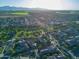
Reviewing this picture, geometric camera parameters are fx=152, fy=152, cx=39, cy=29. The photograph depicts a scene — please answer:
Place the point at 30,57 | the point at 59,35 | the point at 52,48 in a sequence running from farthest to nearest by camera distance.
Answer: the point at 59,35 < the point at 52,48 < the point at 30,57

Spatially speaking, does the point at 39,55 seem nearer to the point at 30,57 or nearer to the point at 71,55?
the point at 30,57

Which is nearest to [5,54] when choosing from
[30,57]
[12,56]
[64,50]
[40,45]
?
[12,56]

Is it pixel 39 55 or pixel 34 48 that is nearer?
pixel 39 55

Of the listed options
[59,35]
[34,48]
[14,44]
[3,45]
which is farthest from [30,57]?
[59,35]

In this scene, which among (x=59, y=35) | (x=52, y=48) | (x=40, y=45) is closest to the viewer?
(x=52, y=48)

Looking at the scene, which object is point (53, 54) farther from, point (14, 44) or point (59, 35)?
point (59, 35)

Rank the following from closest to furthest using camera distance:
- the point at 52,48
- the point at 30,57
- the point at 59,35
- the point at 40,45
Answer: the point at 30,57
the point at 52,48
the point at 40,45
the point at 59,35

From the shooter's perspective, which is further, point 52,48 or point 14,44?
point 14,44

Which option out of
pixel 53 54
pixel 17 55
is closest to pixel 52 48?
pixel 53 54

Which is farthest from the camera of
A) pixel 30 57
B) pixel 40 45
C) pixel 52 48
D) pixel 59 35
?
pixel 59 35
